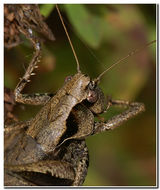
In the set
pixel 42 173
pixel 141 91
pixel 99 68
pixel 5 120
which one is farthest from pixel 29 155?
pixel 141 91

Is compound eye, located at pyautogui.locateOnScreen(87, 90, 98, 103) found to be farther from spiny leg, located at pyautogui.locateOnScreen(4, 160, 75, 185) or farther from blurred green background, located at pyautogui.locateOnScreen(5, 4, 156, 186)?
spiny leg, located at pyautogui.locateOnScreen(4, 160, 75, 185)

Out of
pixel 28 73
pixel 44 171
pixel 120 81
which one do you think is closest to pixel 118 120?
pixel 120 81

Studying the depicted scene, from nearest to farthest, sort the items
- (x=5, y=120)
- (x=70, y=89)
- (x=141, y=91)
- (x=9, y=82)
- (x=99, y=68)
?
(x=70, y=89) → (x=5, y=120) → (x=9, y=82) → (x=99, y=68) → (x=141, y=91)

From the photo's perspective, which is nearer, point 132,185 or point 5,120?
point 5,120

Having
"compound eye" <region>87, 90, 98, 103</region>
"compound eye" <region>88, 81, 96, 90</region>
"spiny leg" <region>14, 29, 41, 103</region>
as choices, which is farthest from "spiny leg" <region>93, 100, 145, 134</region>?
"spiny leg" <region>14, 29, 41, 103</region>

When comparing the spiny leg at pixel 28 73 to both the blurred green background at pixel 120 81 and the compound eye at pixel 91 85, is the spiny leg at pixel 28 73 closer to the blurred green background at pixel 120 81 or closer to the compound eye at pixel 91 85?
the blurred green background at pixel 120 81

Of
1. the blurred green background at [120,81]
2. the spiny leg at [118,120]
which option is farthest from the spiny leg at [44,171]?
the blurred green background at [120,81]

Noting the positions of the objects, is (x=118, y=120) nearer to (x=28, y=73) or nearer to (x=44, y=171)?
(x=44, y=171)

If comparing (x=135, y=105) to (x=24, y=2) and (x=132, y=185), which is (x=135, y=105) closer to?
(x=132, y=185)
